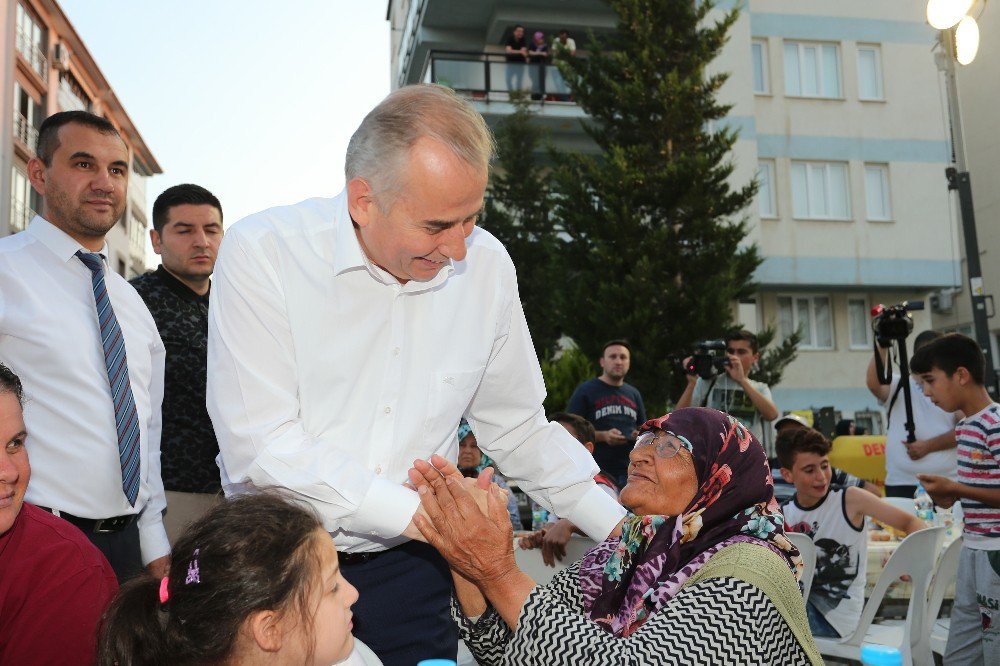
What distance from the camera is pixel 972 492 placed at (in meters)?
4.37

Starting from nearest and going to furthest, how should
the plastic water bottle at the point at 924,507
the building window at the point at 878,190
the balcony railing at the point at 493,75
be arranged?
the plastic water bottle at the point at 924,507, the balcony railing at the point at 493,75, the building window at the point at 878,190

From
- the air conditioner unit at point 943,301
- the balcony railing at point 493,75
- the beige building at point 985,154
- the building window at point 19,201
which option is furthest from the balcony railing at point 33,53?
the air conditioner unit at point 943,301

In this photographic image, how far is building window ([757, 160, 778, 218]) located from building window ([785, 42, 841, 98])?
2019mm

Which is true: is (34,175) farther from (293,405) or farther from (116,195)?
(293,405)

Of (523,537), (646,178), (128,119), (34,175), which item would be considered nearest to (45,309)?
(34,175)

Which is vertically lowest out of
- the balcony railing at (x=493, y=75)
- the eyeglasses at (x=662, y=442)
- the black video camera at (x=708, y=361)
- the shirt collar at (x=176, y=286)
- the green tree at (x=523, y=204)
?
the eyeglasses at (x=662, y=442)

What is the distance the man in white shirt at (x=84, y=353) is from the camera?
270 centimetres

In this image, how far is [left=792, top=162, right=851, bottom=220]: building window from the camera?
863 inches

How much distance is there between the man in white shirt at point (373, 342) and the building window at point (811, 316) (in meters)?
20.9

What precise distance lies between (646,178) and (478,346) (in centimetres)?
1325

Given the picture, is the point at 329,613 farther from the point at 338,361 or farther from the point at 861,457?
the point at 861,457

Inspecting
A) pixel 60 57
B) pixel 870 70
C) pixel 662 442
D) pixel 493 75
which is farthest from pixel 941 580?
pixel 60 57

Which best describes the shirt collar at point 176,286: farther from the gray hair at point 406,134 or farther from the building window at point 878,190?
the building window at point 878,190

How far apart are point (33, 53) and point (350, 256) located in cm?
3690
